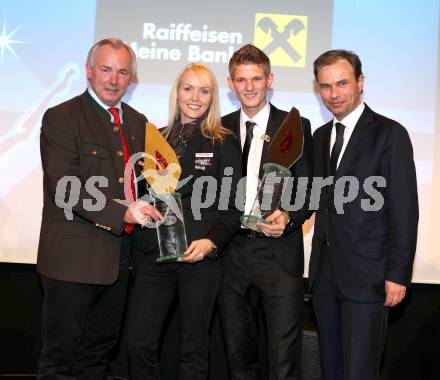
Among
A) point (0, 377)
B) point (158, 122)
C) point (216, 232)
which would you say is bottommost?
point (0, 377)

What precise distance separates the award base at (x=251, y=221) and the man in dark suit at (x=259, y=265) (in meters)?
0.15

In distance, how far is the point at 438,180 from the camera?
3.95 meters

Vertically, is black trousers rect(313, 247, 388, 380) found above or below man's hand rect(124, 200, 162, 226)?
below

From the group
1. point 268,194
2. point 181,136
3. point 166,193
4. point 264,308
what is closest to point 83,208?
point 166,193

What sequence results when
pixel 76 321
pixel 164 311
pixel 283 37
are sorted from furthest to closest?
pixel 283 37
pixel 164 311
pixel 76 321

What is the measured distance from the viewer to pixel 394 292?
2758 millimetres

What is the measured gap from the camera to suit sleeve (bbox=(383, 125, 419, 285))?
9.00 feet

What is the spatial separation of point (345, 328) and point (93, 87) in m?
1.65

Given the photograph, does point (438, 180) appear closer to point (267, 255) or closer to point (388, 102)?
point (388, 102)

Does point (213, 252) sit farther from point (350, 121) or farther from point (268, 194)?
point (350, 121)

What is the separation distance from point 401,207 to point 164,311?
1212 mm

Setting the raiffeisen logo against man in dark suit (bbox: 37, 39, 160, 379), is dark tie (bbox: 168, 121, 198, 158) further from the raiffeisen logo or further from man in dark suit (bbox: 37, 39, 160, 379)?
the raiffeisen logo

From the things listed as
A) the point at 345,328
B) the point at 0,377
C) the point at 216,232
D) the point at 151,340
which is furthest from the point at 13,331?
the point at 345,328

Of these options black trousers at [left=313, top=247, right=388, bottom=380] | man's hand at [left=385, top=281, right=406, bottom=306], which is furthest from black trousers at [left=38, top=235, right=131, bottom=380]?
man's hand at [left=385, top=281, right=406, bottom=306]
